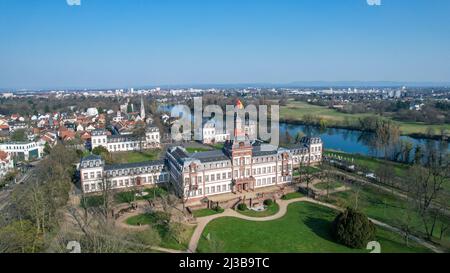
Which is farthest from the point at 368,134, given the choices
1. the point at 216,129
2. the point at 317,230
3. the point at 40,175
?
the point at 40,175

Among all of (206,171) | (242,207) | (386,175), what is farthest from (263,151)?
(386,175)

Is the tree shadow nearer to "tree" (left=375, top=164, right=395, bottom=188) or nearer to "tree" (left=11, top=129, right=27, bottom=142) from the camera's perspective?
"tree" (left=375, top=164, right=395, bottom=188)

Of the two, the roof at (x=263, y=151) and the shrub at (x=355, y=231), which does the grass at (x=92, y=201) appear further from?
the shrub at (x=355, y=231)

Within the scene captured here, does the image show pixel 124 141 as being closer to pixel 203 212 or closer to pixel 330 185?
pixel 203 212

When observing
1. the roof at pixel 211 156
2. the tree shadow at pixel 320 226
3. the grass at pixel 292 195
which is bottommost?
the tree shadow at pixel 320 226

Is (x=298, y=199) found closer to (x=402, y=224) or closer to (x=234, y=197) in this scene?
(x=234, y=197)

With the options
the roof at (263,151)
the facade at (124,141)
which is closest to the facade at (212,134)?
the facade at (124,141)

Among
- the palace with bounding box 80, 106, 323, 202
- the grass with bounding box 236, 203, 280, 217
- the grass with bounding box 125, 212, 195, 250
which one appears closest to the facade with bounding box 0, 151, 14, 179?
the palace with bounding box 80, 106, 323, 202
